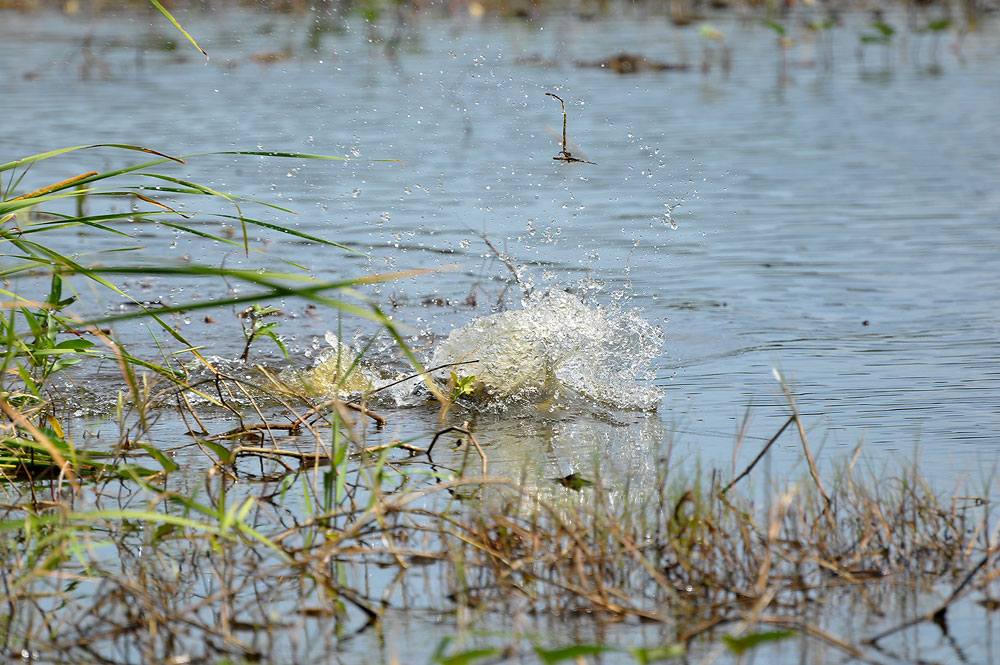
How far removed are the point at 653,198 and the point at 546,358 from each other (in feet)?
15.2

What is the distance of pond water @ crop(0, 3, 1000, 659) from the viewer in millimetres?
5227

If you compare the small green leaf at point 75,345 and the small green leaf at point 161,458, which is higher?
the small green leaf at point 75,345

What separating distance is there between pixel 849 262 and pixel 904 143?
15.8ft

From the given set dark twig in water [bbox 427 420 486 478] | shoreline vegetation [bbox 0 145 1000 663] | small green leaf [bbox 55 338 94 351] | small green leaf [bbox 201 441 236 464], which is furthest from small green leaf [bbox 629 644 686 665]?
small green leaf [bbox 55 338 94 351]

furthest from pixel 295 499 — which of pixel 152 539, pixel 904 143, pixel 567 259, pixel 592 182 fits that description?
pixel 904 143

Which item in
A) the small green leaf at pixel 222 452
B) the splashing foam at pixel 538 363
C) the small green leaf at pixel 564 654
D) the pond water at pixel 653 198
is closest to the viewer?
the small green leaf at pixel 564 654

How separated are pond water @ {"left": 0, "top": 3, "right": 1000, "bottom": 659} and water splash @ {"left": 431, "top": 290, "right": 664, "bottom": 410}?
9.0 inches

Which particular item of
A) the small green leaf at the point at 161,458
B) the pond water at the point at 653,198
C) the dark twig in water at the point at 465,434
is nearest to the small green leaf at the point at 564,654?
the dark twig in water at the point at 465,434

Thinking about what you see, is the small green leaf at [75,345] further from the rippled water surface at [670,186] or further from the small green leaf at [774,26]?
the small green leaf at [774,26]

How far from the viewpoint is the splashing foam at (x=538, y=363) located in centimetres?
537

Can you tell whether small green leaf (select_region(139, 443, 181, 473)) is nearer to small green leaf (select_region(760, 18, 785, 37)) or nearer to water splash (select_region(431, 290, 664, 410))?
water splash (select_region(431, 290, 664, 410))

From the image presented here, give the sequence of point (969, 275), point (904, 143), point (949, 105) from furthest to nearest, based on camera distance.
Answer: point (949, 105) → point (904, 143) → point (969, 275)

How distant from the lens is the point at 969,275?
7.39 m

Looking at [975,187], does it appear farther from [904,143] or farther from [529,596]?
[529,596]
